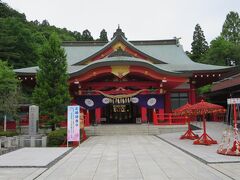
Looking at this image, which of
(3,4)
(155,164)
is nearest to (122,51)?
(155,164)

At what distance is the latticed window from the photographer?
23962mm

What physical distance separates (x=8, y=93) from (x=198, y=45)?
152 feet

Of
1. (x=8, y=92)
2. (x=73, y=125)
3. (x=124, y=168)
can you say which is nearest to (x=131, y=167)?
(x=124, y=168)

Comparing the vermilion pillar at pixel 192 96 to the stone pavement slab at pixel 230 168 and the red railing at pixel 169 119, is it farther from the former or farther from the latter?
the stone pavement slab at pixel 230 168

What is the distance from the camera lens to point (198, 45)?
57.9 metres

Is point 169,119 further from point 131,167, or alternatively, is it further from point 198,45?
point 198,45

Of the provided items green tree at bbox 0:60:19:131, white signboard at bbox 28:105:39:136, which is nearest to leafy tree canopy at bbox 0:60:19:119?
green tree at bbox 0:60:19:131

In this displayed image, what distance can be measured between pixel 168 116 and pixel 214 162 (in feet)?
41.9

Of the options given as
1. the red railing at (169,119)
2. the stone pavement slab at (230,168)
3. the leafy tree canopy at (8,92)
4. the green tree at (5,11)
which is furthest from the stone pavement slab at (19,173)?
the green tree at (5,11)

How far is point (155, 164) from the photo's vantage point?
864 cm

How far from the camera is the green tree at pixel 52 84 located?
16406 mm

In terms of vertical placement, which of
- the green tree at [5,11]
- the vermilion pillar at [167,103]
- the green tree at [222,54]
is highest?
the green tree at [5,11]

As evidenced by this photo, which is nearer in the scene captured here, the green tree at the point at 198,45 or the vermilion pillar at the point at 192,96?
the vermilion pillar at the point at 192,96

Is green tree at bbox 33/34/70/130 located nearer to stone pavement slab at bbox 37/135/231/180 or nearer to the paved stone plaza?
stone pavement slab at bbox 37/135/231/180
